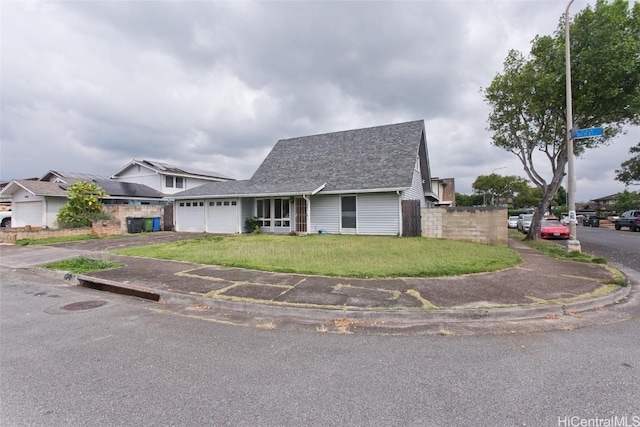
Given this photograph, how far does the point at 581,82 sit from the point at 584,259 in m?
8.49

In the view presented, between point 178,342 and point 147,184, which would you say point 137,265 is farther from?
point 147,184

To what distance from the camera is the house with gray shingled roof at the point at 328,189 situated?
1703 cm

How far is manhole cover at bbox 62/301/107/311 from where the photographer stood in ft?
19.0

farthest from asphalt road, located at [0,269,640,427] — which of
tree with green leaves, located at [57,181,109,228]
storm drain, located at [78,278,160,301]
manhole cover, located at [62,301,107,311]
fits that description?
tree with green leaves, located at [57,181,109,228]

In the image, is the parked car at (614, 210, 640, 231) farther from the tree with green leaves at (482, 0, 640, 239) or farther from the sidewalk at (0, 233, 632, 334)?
the sidewalk at (0, 233, 632, 334)

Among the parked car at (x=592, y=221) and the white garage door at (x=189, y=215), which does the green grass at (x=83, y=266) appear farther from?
the parked car at (x=592, y=221)

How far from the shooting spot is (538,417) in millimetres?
2607

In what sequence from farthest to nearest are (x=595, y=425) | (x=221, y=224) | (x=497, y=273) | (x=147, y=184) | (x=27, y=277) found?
(x=147, y=184)
(x=221, y=224)
(x=27, y=277)
(x=497, y=273)
(x=595, y=425)

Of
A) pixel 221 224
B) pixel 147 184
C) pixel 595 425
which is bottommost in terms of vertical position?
pixel 595 425

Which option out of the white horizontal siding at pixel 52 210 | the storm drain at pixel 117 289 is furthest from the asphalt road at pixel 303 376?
the white horizontal siding at pixel 52 210

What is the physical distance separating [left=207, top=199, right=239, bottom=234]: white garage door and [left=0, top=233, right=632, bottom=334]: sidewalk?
1136 cm

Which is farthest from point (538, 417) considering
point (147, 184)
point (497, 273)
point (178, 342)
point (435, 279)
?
point (147, 184)

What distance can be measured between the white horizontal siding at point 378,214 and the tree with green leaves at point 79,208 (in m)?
18.0

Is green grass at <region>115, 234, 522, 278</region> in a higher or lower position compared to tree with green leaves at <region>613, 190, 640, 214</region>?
lower
